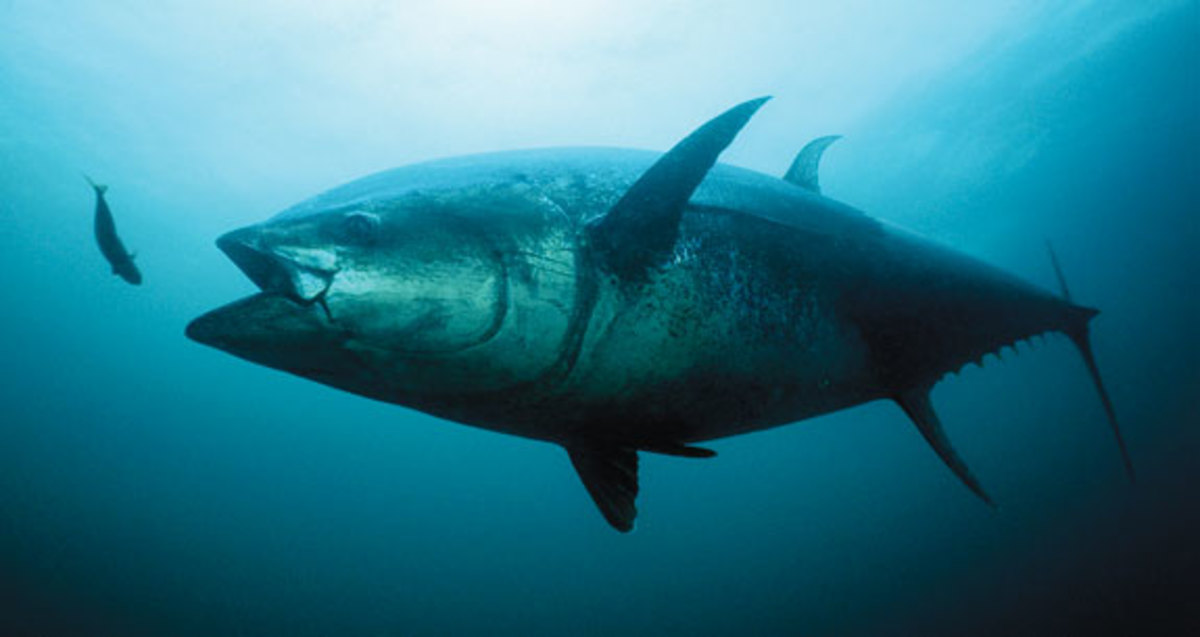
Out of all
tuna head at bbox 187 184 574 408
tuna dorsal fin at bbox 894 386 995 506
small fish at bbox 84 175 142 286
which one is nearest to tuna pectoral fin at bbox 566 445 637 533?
tuna head at bbox 187 184 574 408

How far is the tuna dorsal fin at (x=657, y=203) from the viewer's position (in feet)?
3.94

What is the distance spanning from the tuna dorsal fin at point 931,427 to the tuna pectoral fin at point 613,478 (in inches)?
50.1

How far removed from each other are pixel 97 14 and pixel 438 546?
3339 centimetres

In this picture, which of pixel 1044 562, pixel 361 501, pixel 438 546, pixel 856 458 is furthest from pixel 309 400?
pixel 1044 562

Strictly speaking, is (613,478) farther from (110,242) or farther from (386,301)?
(110,242)

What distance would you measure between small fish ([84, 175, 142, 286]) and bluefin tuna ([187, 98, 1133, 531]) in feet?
13.9

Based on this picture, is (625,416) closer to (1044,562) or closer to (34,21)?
(1044,562)

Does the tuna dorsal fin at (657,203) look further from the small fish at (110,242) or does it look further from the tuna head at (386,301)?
the small fish at (110,242)

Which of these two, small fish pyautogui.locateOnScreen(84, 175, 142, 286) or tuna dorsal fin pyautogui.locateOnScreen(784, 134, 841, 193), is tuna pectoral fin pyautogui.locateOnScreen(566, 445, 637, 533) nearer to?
tuna dorsal fin pyautogui.locateOnScreen(784, 134, 841, 193)

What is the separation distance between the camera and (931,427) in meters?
2.19

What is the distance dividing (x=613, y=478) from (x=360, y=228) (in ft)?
3.14

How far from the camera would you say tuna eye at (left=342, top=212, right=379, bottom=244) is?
1.06 m

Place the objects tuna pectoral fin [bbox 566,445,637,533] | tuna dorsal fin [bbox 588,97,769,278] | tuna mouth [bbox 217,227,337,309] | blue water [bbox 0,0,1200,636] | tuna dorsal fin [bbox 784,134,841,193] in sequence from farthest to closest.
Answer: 1. blue water [bbox 0,0,1200,636]
2. tuna dorsal fin [bbox 784,134,841,193]
3. tuna pectoral fin [bbox 566,445,637,533]
4. tuna dorsal fin [bbox 588,97,769,278]
5. tuna mouth [bbox 217,227,337,309]

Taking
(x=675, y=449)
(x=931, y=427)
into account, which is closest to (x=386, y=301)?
Result: (x=675, y=449)
